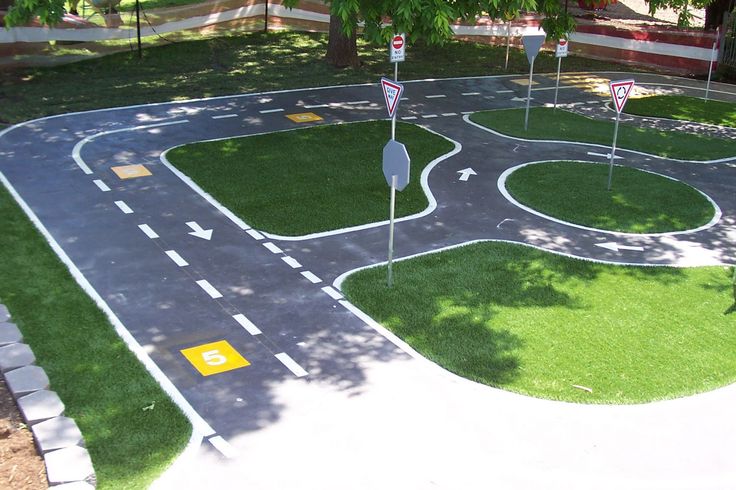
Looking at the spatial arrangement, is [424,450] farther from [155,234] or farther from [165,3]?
[165,3]

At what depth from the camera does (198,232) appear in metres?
14.8

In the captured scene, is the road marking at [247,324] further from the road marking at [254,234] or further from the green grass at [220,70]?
the green grass at [220,70]

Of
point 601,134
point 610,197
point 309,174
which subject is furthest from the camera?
point 601,134

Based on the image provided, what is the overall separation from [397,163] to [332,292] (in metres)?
2.16

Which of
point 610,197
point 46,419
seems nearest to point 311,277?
point 46,419

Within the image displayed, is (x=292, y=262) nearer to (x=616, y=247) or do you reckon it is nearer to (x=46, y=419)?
(x=46, y=419)

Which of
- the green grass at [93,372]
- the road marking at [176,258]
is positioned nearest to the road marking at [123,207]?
the green grass at [93,372]

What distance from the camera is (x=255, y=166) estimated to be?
58.9 ft

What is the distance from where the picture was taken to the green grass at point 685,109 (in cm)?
2389

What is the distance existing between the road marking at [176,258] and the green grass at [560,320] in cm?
266

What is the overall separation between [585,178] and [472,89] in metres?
8.32

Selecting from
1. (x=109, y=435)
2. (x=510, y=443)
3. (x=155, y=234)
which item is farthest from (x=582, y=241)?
(x=109, y=435)

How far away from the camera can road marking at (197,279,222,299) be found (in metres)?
12.7

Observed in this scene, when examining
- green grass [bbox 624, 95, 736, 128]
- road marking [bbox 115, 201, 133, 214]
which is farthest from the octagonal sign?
green grass [bbox 624, 95, 736, 128]
